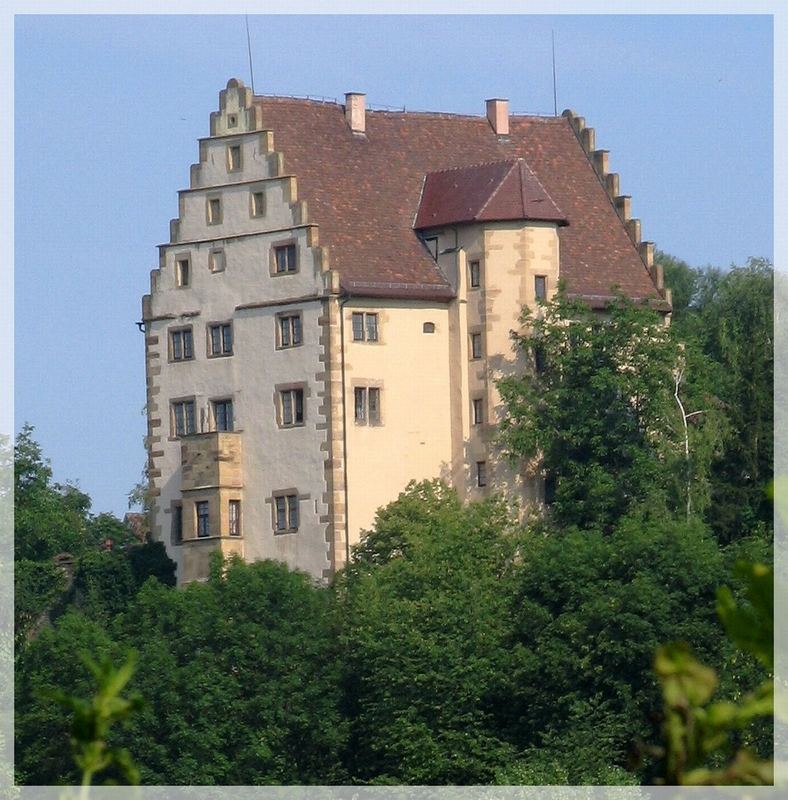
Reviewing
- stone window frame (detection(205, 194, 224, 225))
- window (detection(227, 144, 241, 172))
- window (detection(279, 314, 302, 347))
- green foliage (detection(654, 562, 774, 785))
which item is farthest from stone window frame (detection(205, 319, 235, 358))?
green foliage (detection(654, 562, 774, 785))

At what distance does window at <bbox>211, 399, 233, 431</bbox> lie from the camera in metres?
71.2

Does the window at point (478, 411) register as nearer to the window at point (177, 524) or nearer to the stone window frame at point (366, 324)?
the stone window frame at point (366, 324)

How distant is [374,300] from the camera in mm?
71000

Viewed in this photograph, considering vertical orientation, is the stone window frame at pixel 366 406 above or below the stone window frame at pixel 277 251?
below

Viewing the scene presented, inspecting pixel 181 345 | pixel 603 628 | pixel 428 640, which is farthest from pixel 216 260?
pixel 603 628

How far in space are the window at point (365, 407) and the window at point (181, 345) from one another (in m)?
5.25

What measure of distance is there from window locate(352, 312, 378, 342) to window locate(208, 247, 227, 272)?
12.9ft

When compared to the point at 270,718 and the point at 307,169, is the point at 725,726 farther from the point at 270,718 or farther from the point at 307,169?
the point at 307,169

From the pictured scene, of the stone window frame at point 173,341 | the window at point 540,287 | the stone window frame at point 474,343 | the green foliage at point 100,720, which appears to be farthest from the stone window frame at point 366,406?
the green foliage at point 100,720

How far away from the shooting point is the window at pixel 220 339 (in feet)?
237

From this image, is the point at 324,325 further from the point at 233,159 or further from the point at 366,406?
the point at 233,159

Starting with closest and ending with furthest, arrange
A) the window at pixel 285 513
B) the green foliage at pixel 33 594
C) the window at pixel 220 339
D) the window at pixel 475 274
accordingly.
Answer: the window at pixel 285 513 → the window at pixel 475 274 → the window at pixel 220 339 → the green foliage at pixel 33 594

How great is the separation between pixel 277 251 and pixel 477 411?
6369 mm

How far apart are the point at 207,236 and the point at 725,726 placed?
6969cm
